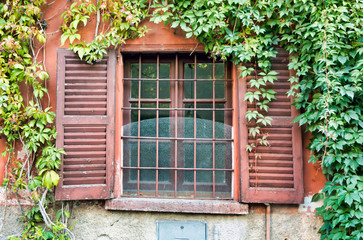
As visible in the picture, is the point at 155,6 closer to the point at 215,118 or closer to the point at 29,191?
the point at 215,118

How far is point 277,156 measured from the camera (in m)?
2.93

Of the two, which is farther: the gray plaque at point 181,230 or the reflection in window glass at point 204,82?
the reflection in window glass at point 204,82

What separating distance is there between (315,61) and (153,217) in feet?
8.16

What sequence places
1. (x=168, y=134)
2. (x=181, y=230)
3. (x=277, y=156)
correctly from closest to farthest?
1. (x=277, y=156)
2. (x=181, y=230)
3. (x=168, y=134)

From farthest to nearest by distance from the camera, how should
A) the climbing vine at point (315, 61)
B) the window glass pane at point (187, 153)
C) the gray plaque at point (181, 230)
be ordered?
1. the window glass pane at point (187, 153)
2. the gray plaque at point (181, 230)
3. the climbing vine at point (315, 61)

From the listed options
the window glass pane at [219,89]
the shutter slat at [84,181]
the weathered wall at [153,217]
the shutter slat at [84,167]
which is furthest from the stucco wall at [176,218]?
the window glass pane at [219,89]

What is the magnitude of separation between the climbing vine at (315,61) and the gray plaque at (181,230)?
111 cm

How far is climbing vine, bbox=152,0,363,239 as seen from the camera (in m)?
2.55

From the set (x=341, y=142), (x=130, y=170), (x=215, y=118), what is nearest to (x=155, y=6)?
(x=215, y=118)

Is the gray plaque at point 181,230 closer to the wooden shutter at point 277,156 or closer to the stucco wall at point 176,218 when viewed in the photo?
the stucco wall at point 176,218

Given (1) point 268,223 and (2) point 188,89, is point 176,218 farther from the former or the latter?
(2) point 188,89

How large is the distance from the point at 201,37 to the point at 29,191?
272 cm

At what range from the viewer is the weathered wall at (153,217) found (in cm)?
298

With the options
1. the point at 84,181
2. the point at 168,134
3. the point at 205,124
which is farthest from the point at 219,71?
the point at 84,181
